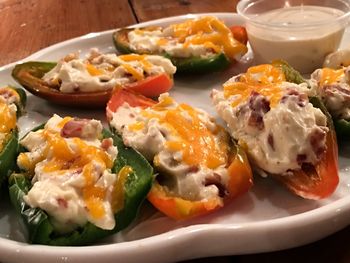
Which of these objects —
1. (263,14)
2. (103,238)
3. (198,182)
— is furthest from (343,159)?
(263,14)

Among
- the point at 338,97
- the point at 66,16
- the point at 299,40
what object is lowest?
the point at 66,16

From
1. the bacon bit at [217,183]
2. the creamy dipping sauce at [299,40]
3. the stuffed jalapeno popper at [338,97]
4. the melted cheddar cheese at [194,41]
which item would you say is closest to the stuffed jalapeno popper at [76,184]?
the bacon bit at [217,183]

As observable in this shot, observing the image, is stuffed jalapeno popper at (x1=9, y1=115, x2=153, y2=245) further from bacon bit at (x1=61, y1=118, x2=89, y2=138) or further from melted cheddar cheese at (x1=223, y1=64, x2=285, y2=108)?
melted cheddar cheese at (x1=223, y1=64, x2=285, y2=108)

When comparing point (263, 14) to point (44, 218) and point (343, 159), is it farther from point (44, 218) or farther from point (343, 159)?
point (44, 218)

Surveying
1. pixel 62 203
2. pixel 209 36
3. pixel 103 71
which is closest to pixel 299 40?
pixel 209 36

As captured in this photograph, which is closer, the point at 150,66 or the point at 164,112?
the point at 164,112

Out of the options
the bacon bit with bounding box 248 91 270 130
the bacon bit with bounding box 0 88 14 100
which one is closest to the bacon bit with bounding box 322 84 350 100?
the bacon bit with bounding box 248 91 270 130

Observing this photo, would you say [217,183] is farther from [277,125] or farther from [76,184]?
[76,184]
